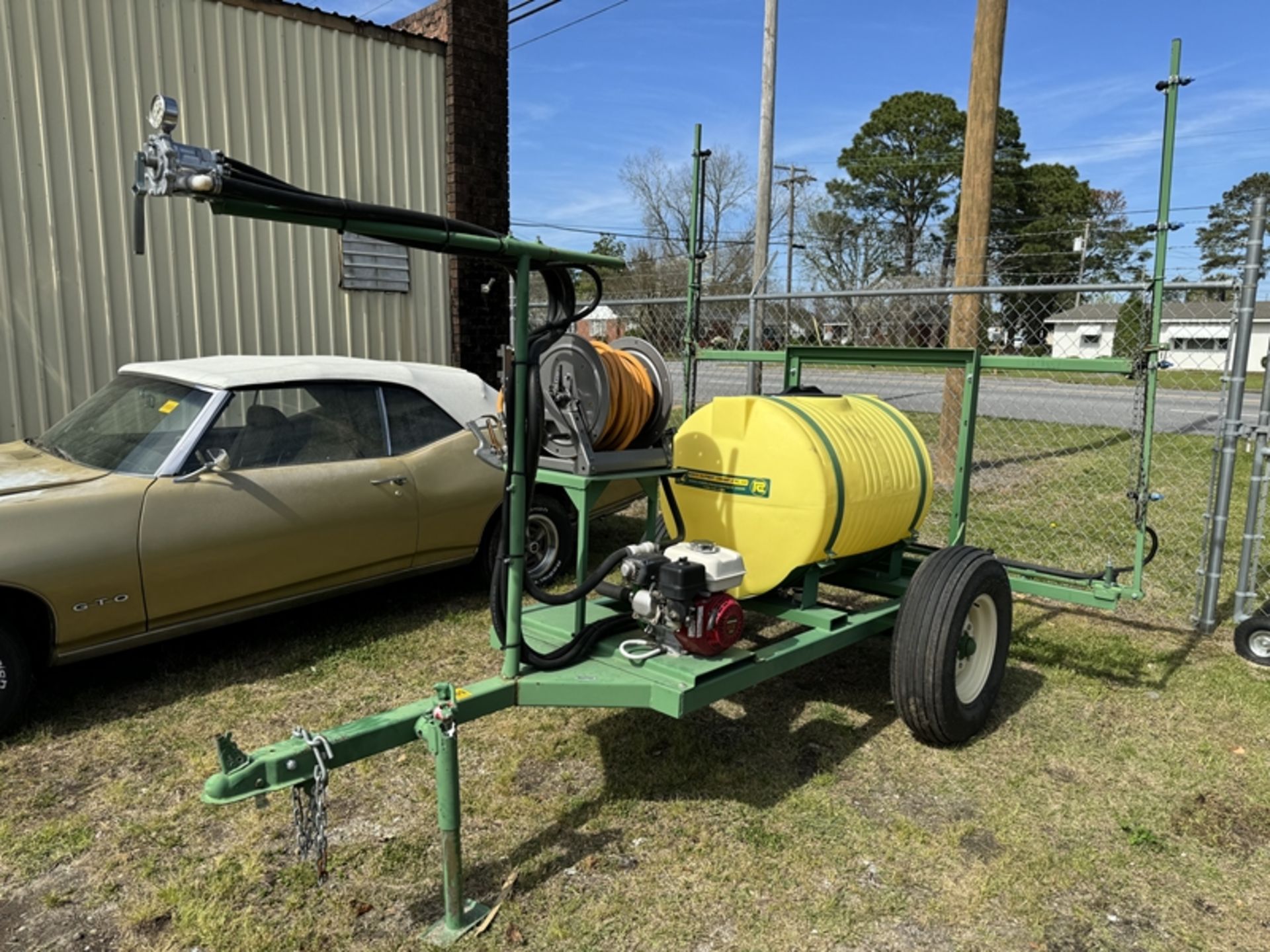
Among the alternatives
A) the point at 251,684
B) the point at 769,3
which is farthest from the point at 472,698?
the point at 769,3

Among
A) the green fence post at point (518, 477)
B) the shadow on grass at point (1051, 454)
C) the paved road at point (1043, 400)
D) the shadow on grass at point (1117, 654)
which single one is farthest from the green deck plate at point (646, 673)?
the paved road at point (1043, 400)

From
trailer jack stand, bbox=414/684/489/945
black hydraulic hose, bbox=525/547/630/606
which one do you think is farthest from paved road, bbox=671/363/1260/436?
trailer jack stand, bbox=414/684/489/945

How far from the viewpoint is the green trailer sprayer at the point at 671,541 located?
260 cm

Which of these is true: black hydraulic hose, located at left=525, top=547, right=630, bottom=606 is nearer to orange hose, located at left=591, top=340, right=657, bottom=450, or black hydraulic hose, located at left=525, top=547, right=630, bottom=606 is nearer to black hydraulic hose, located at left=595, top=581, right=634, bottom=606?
black hydraulic hose, located at left=595, top=581, right=634, bottom=606

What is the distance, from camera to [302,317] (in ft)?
26.5

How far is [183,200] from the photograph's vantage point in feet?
24.9

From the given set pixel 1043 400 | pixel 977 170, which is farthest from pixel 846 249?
pixel 1043 400

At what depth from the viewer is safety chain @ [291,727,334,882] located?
2529 mm

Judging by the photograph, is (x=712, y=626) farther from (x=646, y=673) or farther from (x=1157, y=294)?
(x=1157, y=294)

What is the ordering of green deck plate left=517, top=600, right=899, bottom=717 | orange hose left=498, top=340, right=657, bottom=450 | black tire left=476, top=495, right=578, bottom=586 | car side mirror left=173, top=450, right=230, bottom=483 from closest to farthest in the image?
green deck plate left=517, top=600, right=899, bottom=717 < orange hose left=498, top=340, right=657, bottom=450 < car side mirror left=173, top=450, right=230, bottom=483 < black tire left=476, top=495, right=578, bottom=586

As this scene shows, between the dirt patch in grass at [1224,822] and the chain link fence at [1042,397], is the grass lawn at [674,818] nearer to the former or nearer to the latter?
the dirt patch in grass at [1224,822]

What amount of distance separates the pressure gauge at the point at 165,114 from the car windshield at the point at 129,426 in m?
2.56

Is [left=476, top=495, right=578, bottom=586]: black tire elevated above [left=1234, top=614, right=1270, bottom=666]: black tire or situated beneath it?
elevated above

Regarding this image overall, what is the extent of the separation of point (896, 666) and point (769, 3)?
41.6ft
